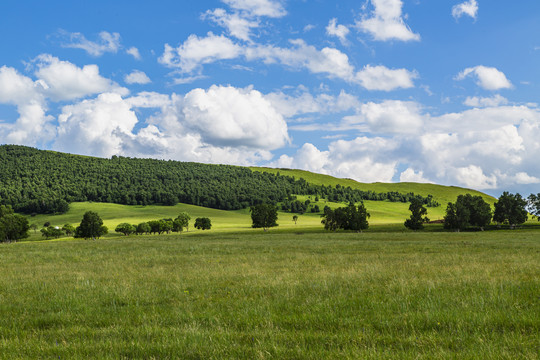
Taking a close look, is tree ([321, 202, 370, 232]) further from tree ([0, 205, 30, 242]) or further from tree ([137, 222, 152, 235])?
tree ([0, 205, 30, 242])

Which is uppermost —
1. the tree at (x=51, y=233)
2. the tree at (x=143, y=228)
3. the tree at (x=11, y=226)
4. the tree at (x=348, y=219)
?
the tree at (x=348, y=219)

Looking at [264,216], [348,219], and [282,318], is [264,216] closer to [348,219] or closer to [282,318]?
[348,219]

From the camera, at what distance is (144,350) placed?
676 cm

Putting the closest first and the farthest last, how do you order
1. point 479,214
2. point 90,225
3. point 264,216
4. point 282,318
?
1. point 282,318
2. point 479,214
3. point 90,225
4. point 264,216

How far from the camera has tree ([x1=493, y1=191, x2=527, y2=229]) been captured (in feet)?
343

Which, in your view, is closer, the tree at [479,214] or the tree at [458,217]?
the tree at [458,217]

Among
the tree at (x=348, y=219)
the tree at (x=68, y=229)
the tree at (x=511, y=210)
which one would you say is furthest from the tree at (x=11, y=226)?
the tree at (x=511, y=210)

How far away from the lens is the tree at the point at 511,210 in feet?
343

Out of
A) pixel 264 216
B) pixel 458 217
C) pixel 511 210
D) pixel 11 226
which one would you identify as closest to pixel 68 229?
pixel 11 226

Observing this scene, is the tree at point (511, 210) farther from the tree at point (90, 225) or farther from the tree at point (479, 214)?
the tree at point (90, 225)

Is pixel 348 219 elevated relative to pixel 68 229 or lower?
elevated

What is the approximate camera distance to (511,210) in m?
105

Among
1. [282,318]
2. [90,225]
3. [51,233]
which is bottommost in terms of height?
[51,233]

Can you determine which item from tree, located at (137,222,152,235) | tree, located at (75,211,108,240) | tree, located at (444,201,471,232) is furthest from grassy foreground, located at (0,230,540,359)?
tree, located at (137,222,152,235)
